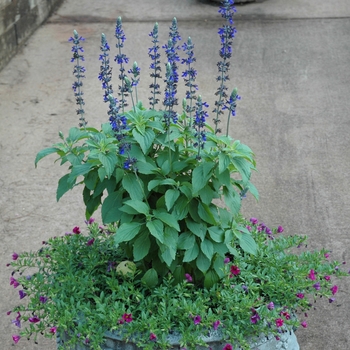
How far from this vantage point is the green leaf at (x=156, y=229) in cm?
247

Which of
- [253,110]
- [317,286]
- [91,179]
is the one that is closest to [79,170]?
[91,179]

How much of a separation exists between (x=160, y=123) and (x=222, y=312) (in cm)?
78

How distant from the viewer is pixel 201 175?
2529mm

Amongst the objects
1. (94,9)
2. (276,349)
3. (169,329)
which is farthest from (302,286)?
(94,9)

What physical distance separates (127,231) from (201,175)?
0.35m

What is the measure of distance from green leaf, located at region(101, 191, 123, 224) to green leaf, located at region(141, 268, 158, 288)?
0.86 feet

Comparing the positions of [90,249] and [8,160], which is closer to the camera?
[90,249]

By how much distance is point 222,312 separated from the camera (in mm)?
2605

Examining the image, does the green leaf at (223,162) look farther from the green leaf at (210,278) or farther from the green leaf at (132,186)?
the green leaf at (210,278)

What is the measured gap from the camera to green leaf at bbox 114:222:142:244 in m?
2.51

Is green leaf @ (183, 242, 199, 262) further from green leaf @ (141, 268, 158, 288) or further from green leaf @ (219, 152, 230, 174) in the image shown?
green leaf @ (219, 152, 230, 174)

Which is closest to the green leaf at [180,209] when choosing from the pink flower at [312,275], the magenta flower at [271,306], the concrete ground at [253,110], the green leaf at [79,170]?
the green leaf at [79,170]

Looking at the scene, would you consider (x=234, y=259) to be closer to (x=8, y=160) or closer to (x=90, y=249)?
(x=90, y=249)

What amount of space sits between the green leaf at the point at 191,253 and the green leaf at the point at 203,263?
45 mm
